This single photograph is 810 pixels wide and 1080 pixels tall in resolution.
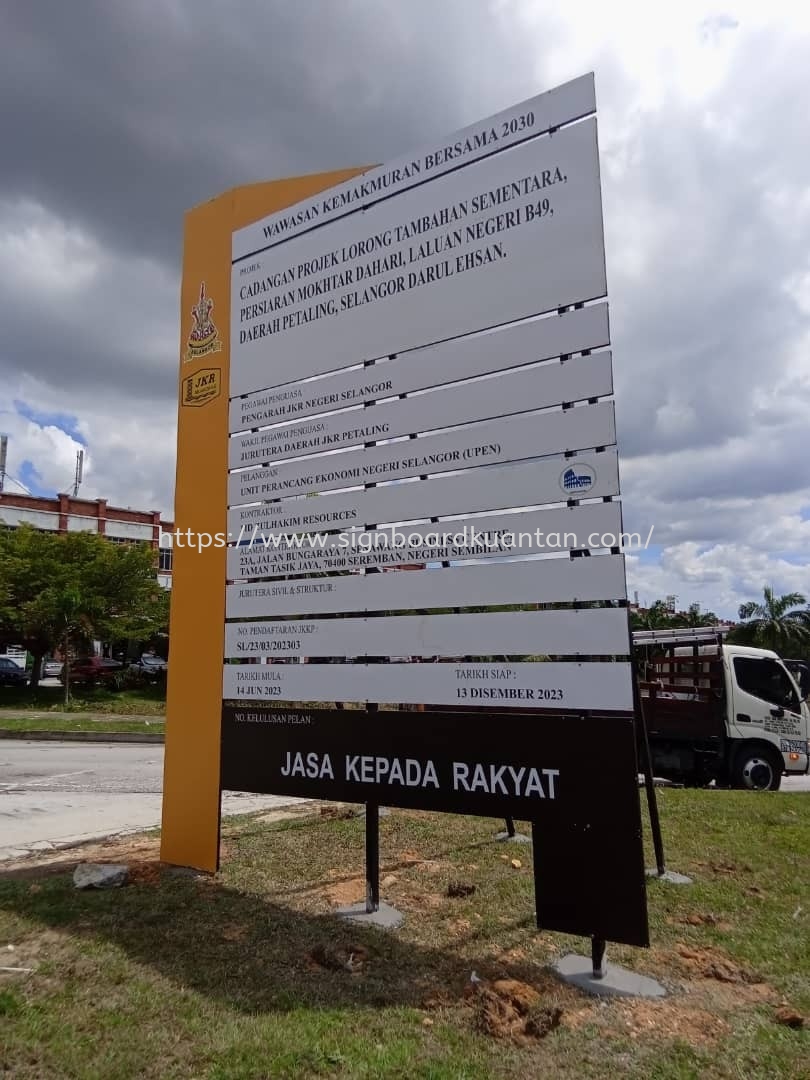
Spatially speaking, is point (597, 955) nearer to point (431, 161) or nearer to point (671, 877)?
point (671, 877)

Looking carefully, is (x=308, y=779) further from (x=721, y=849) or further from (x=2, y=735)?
(x=2, y=735)

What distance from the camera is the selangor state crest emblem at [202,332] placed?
22.3 feet

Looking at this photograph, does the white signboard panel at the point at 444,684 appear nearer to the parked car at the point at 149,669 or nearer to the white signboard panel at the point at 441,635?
the white signboard panel at the point at 441,635

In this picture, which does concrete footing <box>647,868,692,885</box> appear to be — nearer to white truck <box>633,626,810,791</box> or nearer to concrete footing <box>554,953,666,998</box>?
concrete footing <box>554,953,666,998</box>

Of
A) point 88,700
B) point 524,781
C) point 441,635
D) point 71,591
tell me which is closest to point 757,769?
point 524,781

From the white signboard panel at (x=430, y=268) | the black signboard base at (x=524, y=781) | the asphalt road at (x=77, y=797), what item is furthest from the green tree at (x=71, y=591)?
the black signboard base at (x=524, y=781)

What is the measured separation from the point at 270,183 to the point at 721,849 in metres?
7.53

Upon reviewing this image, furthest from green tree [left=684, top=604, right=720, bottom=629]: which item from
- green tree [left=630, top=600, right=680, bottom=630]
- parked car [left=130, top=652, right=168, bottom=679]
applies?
parked car [left=130, top=652, right=168, bottom=679]

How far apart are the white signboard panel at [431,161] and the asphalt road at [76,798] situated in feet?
20.1

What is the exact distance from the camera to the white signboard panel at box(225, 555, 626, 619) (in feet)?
14.6

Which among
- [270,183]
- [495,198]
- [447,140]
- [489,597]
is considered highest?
[270,183]

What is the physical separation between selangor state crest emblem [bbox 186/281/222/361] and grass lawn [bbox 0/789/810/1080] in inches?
178

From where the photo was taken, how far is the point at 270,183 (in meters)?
6.62

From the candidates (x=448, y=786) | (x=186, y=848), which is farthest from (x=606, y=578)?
(x=186, y=848)
